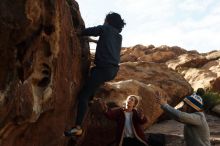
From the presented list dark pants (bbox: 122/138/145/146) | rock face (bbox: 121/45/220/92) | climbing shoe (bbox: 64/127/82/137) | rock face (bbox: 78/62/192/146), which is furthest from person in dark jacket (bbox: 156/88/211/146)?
rock face (bbox: 121/45/220/92)

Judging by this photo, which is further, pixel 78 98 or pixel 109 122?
pixel 109 122

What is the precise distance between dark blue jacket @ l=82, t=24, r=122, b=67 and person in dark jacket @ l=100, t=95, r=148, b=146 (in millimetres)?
1022

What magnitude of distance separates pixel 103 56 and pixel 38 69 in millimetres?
1726

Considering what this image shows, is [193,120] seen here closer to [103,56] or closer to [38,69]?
[103,56]

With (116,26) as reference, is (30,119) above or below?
below

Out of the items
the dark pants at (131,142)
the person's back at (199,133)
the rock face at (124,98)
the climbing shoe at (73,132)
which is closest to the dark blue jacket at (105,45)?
the climbing shoe at (73,132)

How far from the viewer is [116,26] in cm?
940

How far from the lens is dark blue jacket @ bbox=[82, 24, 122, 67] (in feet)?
29.6

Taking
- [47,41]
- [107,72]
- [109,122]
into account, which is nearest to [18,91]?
[47,41]

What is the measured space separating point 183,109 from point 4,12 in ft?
12.9

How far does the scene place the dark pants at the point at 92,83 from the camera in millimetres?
9094

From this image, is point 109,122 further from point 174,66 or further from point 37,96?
point 174,66

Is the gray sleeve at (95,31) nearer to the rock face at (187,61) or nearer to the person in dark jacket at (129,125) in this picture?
the person in dark jacket at (129,125)

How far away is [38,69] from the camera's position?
785cm
